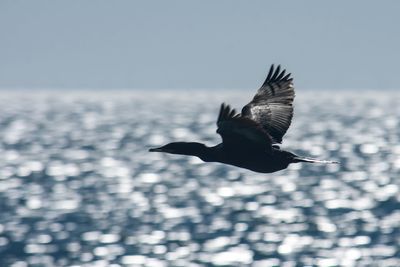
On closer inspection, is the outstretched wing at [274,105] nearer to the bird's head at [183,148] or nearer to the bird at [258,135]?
the bird at [258,135]

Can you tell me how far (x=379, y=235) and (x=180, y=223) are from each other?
42.1 ft

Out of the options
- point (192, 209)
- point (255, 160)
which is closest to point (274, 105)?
point (255, 160)

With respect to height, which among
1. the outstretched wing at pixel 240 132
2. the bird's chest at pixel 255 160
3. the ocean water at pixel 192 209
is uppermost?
the outstretched wing at pixel 240 132

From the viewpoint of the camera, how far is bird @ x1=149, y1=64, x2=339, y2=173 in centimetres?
1948

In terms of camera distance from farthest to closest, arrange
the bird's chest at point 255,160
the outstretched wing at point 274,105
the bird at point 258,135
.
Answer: the outstretched wing at point 274,105 < the bird's chest at point 255,160 < the bird at point 258,135

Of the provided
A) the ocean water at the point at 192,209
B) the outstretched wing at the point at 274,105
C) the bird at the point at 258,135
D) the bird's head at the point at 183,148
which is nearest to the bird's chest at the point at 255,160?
the bird at the point at 258,135

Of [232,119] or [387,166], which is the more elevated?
[232,119]

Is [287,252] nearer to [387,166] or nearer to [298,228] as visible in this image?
[298,228]

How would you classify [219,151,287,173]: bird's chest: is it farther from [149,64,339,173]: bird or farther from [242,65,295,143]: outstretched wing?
[242,65,295,143]: outstretched wing

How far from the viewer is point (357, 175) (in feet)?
325

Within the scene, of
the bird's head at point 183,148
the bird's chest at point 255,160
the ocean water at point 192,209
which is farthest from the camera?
the ocean water at point 192,209

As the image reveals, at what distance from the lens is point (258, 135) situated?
19.9 metres

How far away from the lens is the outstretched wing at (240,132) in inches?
751

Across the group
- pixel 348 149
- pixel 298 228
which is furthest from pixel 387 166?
pixel 298 228
